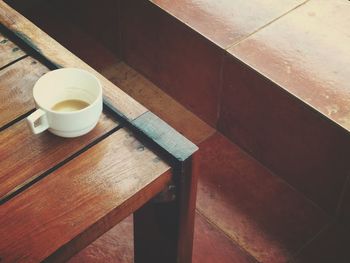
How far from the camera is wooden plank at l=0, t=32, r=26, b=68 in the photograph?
1397 mm

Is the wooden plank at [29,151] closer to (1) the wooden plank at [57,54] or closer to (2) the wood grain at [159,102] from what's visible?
(1) the wooden plank at [57,54]

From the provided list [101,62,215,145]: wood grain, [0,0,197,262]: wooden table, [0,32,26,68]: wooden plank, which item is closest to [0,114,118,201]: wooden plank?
[0,0,197,262]: wooden table

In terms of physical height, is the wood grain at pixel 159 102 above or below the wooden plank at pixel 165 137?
below

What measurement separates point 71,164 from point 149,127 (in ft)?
0.65

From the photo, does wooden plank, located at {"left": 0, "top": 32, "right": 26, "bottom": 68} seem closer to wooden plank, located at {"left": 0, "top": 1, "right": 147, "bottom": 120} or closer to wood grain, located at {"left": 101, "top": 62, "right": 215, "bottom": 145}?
wooden plank, located at {"left": 0, "top": 1, "right": 147, "bottom": 120}

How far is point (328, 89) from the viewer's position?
1.83 metres

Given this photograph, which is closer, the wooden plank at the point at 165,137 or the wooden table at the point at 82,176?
the wooden table at the point at 82,176

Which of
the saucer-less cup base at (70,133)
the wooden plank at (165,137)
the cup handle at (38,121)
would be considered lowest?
the wooden plank at (165,137)

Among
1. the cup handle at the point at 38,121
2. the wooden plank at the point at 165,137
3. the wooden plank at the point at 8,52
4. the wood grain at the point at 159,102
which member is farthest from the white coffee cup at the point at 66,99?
the wood grain at the point at 159,102

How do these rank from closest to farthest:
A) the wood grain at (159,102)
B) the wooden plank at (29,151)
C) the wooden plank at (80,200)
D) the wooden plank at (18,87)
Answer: the wooden plank at (80,200) → the wooden plank at (29,151) → the wooden plank at (18,87) → the wood grain at (159,102)

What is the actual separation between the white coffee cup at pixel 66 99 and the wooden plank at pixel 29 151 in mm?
22

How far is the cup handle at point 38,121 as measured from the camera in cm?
115

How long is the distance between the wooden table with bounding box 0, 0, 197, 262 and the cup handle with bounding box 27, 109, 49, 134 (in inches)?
1.5

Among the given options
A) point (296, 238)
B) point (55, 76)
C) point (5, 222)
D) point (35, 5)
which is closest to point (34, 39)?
point (55, 76)
